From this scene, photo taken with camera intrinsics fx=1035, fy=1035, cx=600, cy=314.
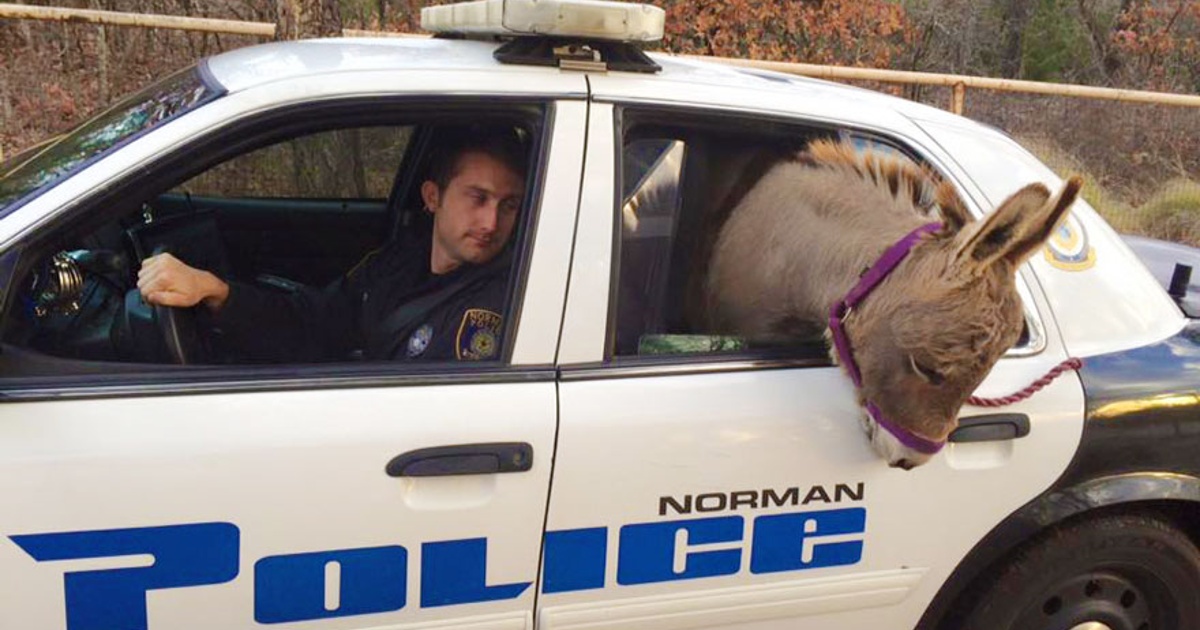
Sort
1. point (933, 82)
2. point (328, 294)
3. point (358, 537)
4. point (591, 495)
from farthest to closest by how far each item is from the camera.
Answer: point (933, 82) < point (328, 294) < point (591, 495) < point (358, 537)

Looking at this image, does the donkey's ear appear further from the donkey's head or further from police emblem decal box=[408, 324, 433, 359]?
police emblem decal box=[408, 324, 433, 359]

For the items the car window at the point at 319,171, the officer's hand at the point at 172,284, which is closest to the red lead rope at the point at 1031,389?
the officer's hand at the point at 172,284

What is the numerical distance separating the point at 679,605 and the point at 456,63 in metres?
1.31

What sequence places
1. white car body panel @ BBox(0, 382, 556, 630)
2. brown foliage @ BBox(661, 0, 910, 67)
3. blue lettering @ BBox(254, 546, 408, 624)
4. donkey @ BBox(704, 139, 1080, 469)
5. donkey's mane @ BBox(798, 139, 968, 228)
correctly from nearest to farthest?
white car body panel @ BBox(0, 382, 556, 630) < blue lettering @ BBox(254, 546, 408, 624) < donkey @ BBox(704, 139, 1080, 469) < donkey's mane @ BBox(798, 139, 968, 228) < brown foliage @ BBox(661, 0, 910, 67)

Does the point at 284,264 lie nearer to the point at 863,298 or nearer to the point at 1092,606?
the point at 863,298

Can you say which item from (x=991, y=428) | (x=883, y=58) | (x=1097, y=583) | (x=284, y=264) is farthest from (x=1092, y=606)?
(x=883, y=58)

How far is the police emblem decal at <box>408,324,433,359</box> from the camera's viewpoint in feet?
7.98

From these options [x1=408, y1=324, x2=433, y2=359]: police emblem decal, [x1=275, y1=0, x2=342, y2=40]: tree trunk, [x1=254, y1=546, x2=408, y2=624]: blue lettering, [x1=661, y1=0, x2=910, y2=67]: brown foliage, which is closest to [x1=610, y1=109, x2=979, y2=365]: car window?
[x1=408, y1=324, x2=433, y2=359]: police emblem decal

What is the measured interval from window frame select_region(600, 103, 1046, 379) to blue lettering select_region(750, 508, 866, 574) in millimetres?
350

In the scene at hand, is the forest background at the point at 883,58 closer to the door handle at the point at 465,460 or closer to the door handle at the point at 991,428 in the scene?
the door handle at the point at 465,460

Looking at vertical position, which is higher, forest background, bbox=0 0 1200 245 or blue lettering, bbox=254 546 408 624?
forest background, bbox=0 0 1200 245

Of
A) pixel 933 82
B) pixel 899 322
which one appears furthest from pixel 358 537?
pixel 933 82

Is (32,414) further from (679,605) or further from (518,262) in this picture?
(679,605)

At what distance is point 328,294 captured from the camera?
9.32 feet
